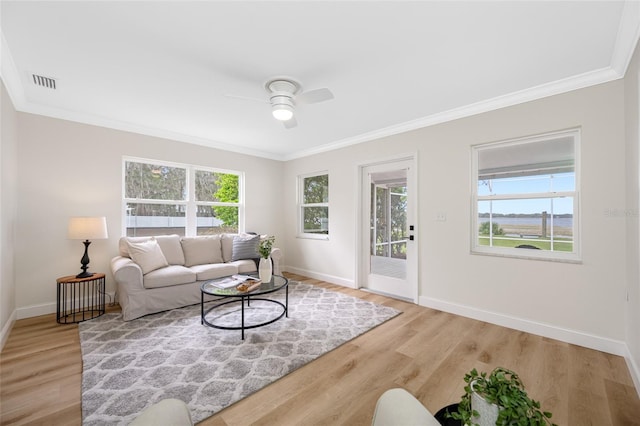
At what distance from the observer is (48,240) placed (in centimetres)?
348

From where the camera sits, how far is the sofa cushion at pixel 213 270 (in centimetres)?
385

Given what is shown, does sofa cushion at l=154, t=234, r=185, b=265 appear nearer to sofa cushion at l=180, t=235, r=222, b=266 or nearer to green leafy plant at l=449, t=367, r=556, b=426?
sofa cushion at l=180, t=235, r=222, b=266

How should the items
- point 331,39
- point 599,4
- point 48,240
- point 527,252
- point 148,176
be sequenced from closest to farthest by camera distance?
point 599,4
point 331,39
point 527,252
point 48,240
point 148,176

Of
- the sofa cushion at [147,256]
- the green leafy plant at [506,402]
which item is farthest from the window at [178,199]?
the green leafy plant at [506,402]

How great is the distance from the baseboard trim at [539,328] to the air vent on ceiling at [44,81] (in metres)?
4.94

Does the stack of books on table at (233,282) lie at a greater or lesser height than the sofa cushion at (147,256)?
lesser

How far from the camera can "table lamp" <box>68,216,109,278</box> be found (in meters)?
3.27

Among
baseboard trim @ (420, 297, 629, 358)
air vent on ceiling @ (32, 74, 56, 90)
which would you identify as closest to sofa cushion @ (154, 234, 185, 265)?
air vent on ceiling @ (32, 74, 56, 90)

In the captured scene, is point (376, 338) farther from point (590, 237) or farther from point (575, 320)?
point (590, 237)

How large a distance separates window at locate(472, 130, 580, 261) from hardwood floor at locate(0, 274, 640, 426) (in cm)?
94

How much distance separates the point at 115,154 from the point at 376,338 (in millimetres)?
4226

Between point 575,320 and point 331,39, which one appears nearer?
point 331,39

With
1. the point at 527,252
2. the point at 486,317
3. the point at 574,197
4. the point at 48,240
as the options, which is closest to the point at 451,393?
the point at 486,317

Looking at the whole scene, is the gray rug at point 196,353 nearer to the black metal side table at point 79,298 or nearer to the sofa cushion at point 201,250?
the black metal side table at point 79,298
